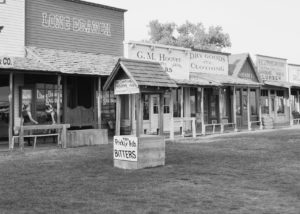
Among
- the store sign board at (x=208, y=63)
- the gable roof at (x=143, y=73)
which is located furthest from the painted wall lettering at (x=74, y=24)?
the gable roof at (x=143, y=73)

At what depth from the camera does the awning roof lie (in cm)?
1474

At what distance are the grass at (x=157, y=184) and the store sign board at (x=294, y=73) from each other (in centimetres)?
2040

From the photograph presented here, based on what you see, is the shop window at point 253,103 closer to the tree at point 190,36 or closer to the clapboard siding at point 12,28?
the clapboard siding at point 12,28

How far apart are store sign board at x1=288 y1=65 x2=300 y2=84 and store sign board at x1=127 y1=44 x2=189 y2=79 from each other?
13531mm

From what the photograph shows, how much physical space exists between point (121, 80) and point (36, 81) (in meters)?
7.86

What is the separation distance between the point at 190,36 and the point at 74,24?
42.3 m

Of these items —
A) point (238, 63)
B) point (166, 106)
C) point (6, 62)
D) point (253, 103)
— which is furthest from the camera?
point (253, 103)

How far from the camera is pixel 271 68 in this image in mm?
28625

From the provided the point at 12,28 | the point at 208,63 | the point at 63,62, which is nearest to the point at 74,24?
the point at 12,28

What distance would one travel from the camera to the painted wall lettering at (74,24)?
17969mm

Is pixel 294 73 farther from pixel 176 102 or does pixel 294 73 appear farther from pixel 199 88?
pixel 176 102

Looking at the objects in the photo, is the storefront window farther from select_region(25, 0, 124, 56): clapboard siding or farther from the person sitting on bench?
the person sitting on bench

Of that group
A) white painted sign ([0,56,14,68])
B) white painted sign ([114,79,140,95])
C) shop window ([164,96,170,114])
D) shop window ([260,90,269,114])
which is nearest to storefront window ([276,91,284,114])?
shop window ([260,90,269,114])

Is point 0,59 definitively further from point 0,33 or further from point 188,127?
point 188,127
